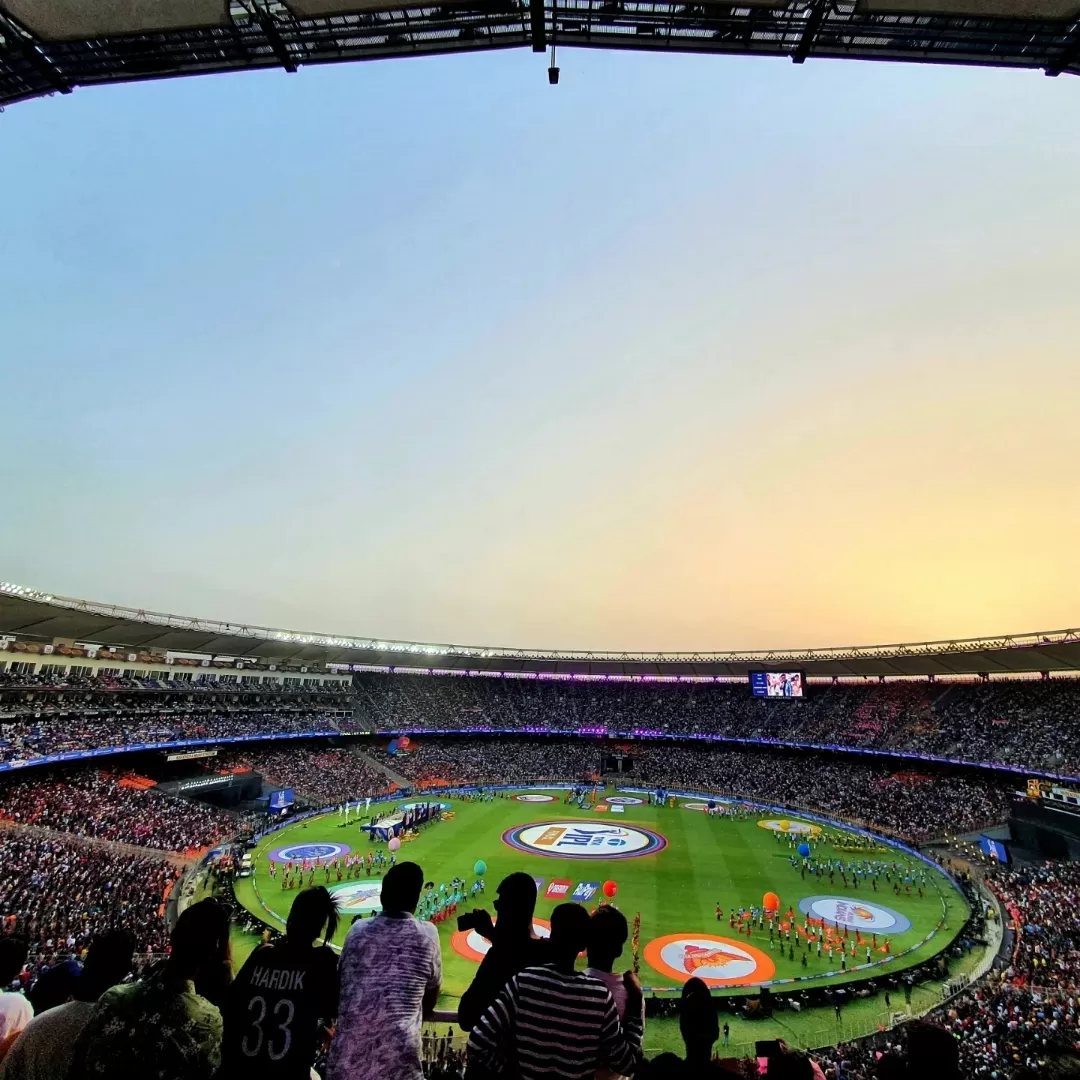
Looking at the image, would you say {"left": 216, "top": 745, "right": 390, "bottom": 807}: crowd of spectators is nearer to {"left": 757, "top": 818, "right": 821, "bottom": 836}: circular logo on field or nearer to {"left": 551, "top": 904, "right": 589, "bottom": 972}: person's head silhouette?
{"left": 757, "top": 818, "right": 821, "bottom": 836}: circular logo on field

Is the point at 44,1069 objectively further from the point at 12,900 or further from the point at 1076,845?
the point at 1076,845

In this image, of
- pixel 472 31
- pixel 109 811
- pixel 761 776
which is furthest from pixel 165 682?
pixel 472 31

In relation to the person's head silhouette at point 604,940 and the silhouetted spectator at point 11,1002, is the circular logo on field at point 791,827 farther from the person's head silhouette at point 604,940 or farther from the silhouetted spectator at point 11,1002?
the silhouetted spectator at point 11,1002

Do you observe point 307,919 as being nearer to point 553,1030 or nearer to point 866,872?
point 553,1030

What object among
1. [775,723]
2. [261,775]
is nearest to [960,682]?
[775,723]

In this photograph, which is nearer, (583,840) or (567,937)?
(567,937)

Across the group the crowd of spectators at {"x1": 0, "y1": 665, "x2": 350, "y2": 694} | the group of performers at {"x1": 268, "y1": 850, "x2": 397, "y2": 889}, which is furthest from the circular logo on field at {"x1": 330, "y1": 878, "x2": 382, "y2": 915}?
the crowd of spectators at {"x1": 0, "y1": 665, "x2": 350, "y2": 694}
